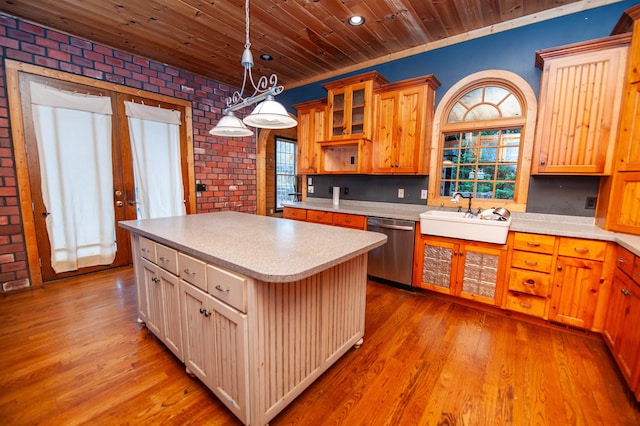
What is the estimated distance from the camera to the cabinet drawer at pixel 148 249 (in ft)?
5.93

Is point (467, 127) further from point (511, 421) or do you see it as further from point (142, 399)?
point (142, 399)

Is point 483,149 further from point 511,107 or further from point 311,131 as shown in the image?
point 311,131

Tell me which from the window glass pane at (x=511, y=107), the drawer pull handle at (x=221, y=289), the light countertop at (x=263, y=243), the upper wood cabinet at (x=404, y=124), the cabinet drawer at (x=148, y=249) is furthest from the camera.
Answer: the upper wood cabinet at (x=404, y=124)

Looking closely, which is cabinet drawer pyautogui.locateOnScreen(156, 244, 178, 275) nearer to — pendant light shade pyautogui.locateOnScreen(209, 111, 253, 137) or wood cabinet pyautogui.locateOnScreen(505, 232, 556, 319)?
pendant light shade pyautogui.locateOnScreen(209, 111, 253, 137)

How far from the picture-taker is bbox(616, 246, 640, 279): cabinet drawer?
1.69m

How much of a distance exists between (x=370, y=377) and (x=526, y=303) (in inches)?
63.6

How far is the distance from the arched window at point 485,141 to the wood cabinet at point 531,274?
0.57 m

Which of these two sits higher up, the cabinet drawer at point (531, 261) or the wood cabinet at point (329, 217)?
→ the wood cabinet at point (329, 217)

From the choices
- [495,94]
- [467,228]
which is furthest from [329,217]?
[495,94]

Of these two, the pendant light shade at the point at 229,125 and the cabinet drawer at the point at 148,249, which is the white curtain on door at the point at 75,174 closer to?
the cabinet drawer at the point at 148,249

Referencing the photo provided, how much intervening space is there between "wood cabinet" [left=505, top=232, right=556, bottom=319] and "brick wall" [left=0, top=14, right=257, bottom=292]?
3.92 meters

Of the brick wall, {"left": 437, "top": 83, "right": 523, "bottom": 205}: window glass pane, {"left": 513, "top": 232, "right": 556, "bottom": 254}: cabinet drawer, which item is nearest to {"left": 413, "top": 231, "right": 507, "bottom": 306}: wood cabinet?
{"left": 513, "top": 232, "right": 556, "bottom": 254}: cabinet drawer

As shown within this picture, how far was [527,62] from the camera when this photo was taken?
2570mm

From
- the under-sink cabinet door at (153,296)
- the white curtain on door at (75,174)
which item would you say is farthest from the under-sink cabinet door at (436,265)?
the white curtain on door at (75,174)
